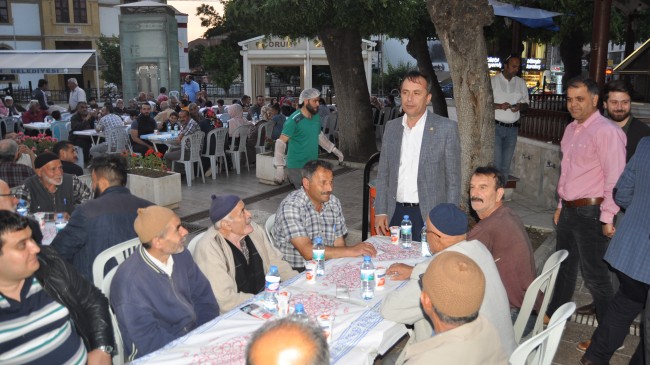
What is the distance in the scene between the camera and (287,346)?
179 cm

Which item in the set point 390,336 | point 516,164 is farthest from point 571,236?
point 516,164

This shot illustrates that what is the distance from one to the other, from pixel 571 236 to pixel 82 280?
3.37 metres

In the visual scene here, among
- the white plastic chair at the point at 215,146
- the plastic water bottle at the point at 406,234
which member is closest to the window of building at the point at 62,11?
the white plastic chair at the point at 215,146

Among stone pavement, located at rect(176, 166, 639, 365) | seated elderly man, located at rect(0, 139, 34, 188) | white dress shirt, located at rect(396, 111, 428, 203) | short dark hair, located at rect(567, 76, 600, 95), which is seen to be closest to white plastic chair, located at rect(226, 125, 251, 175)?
stone pavement, located at rect(176, 166, 639, 365)

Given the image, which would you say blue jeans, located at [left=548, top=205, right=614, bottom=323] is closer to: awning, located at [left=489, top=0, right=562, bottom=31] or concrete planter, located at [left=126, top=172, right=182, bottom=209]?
concrete planter, located at [left=126, top=172, right=182, bottom=209]

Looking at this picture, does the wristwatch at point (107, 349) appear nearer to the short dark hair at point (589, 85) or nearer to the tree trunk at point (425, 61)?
the short dark hair at point (589, 85)

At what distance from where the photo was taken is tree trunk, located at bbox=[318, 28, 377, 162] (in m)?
12.0

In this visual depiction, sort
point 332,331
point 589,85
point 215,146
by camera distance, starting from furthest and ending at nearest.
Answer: point 215,146 → point 589,85 → point 332,331

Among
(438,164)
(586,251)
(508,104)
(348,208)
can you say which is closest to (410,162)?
(438,164)

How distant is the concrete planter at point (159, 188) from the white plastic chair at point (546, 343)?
6447 millimetres

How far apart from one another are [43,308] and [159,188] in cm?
577

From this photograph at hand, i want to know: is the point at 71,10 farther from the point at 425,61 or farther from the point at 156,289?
the point at 156,289

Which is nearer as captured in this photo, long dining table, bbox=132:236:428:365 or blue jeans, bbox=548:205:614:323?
long dining table, bbox=132:236:428:365

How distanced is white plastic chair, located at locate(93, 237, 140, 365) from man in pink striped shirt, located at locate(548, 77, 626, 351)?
10.3 feet
